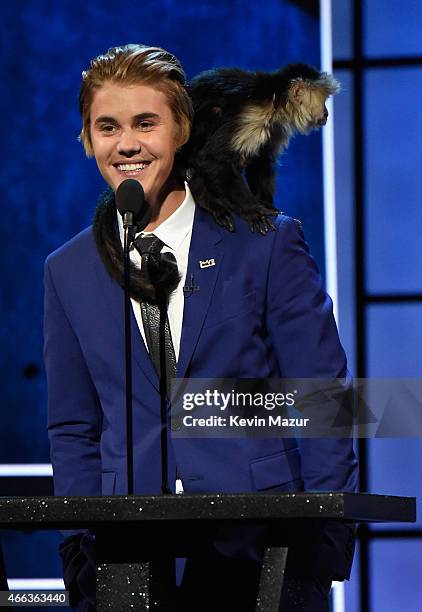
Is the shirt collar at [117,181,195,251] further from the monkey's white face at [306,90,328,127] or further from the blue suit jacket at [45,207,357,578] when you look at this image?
the monkey's white face at [306,90,328,127]

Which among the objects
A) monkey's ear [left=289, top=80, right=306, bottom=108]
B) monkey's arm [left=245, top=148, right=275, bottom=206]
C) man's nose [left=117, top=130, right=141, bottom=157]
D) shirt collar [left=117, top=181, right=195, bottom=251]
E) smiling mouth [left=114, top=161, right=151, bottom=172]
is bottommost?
shirt collar [left=117, top=181, right=195, bottom=251]

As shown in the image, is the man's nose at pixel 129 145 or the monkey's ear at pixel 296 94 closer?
the man's nose at pixel 129 145

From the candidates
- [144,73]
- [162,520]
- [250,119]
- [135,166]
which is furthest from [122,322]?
[162,520]

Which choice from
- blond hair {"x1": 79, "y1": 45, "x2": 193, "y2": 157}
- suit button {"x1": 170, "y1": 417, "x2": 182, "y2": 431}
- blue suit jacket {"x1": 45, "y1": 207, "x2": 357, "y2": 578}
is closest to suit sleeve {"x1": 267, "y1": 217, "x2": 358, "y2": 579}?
blue suit jacket {"x1": 45, "y1": 207, "x2": 357, "y2": 578}

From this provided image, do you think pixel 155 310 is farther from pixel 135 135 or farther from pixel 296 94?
pixel 296 94

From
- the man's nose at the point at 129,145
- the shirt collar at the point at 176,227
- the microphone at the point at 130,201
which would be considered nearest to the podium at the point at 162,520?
the microphone at the point at 130,201

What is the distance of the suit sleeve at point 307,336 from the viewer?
205 cm

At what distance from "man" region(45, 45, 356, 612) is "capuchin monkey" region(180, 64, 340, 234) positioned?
0.54 ft

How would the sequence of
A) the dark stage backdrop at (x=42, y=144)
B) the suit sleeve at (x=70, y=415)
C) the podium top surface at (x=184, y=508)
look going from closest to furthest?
the podium top surface at (x=184, y=508) < the suit sleeve at (x=70, y=415) < the dark stage backdrop at (x=42, y=144)

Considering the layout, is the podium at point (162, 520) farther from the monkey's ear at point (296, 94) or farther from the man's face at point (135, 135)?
the monkey's ear at point (296, 94)

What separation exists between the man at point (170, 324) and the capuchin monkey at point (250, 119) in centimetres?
16

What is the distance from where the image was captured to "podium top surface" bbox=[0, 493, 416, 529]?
1.40 m

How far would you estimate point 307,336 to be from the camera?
214 centimetres

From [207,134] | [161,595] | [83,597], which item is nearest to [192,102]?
[207,134]
